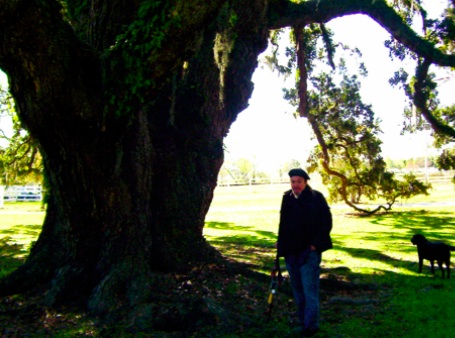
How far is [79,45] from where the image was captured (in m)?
5.23

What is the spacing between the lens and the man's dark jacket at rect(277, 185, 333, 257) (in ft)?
16.1

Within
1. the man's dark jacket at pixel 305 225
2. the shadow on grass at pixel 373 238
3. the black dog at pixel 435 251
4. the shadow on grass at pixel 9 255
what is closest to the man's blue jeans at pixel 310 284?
the man's dark jacket at pixel 305 225

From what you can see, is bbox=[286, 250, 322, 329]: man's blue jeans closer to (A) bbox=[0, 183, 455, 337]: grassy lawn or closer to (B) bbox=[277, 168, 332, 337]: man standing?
(B) bbox=[277, 168, 332, 337]: man standing

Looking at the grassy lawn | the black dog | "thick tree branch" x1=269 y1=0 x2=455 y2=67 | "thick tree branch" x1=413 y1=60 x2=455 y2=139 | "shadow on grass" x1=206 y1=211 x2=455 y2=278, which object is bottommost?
"shadow on grass" x1=206 y1=211 x2=455 y2=278

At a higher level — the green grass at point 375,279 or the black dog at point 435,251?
the black dog at point 435,251

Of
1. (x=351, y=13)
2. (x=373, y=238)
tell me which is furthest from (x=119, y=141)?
(x=373, y=238)

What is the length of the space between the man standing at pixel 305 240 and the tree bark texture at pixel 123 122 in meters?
1.94

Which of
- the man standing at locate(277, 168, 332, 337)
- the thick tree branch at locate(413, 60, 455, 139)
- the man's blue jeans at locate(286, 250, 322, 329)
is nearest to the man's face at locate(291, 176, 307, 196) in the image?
the man standing at locate(277, 168, 332, 337)

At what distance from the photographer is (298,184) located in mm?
5094

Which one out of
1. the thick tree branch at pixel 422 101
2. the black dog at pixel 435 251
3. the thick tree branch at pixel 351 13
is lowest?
the black dog at pixel 435 251

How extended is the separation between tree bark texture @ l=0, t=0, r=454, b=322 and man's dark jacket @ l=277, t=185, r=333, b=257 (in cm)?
200

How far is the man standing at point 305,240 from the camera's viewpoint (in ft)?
16.1

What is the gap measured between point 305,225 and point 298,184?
1.56ft

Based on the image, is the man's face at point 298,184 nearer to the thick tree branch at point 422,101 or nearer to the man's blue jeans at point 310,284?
the man's blue jeans at point 310,284
